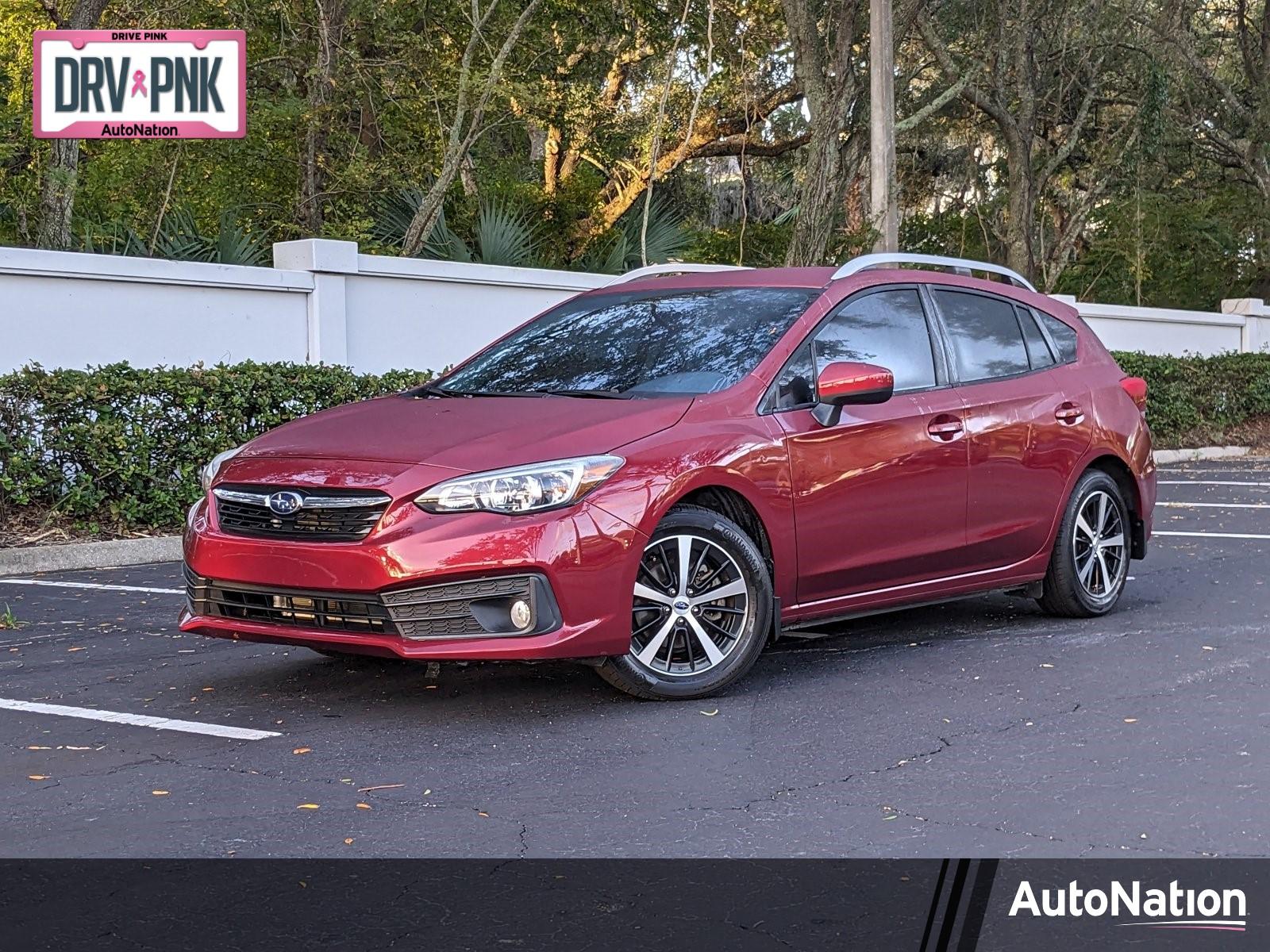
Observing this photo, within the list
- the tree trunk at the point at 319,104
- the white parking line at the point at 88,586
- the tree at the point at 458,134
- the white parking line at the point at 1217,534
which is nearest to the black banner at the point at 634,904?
the white parking line at the point at 88,586

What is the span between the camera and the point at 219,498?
246 inches

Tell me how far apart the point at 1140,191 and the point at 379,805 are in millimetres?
26889

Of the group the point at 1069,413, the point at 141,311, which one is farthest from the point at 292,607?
the point at 141,311

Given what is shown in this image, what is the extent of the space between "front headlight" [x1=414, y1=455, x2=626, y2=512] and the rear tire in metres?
3.14

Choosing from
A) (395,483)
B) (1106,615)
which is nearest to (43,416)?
(395,483)

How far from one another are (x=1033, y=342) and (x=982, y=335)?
18.2 inches

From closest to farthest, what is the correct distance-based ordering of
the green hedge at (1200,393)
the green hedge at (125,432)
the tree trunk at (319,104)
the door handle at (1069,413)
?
1. the door handle at (1069,413)
2. the green hedge at (125,432)
3. the tree trunk at (319,104)
4. the green hedge at (1200,393)

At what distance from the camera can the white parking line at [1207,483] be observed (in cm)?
1647

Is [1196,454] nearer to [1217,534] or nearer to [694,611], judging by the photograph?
[1217,534]

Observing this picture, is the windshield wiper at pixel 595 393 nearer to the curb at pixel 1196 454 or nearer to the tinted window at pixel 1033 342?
the tinted window at pixel 1033 342

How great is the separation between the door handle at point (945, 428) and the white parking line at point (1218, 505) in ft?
24.2

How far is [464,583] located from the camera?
5703 millimetres

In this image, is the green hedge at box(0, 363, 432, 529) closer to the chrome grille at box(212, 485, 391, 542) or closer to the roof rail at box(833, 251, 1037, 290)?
the chrome grille at box(212, 485, 391, 542)

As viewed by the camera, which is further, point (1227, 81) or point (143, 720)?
point (1227, 81)
